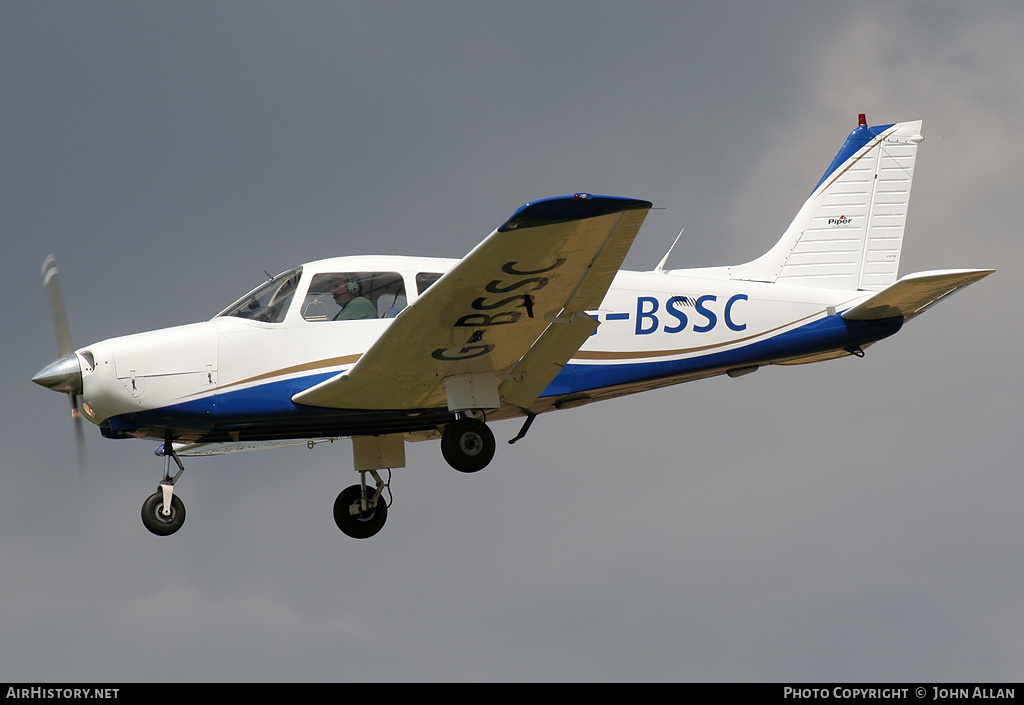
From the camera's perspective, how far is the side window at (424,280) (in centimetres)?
1410

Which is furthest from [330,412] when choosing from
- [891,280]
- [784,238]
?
[891,280]

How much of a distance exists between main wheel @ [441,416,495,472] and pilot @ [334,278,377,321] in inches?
64.2

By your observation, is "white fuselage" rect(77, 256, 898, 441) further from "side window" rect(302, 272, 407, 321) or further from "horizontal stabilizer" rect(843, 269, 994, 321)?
"horizontal stabilizer" rect(843, 269, 994, 321)

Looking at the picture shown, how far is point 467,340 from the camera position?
13.4 meters

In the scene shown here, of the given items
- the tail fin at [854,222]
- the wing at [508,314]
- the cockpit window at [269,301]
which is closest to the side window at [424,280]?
the wing at [508,314]

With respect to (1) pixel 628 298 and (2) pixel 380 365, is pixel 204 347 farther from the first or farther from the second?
(1) pixel 628 298

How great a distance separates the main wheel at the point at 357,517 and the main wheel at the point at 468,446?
9.11 ft

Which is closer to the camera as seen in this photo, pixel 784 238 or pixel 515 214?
pixel 515 214

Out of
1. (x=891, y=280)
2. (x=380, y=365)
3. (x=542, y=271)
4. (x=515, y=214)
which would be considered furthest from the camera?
(x=891, y=280)

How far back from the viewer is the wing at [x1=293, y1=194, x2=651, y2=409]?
1158 cm

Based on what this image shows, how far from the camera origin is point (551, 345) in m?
13.8

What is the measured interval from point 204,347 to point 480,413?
10.1 feet

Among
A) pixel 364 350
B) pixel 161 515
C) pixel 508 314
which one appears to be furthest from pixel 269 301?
pixel 508 314

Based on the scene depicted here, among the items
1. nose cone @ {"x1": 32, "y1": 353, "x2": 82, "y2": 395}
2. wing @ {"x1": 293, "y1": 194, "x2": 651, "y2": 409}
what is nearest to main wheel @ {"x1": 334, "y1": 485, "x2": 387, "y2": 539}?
wing @ {"x1": 293, "y1": 194, "x2": 651, "y2": 409}
